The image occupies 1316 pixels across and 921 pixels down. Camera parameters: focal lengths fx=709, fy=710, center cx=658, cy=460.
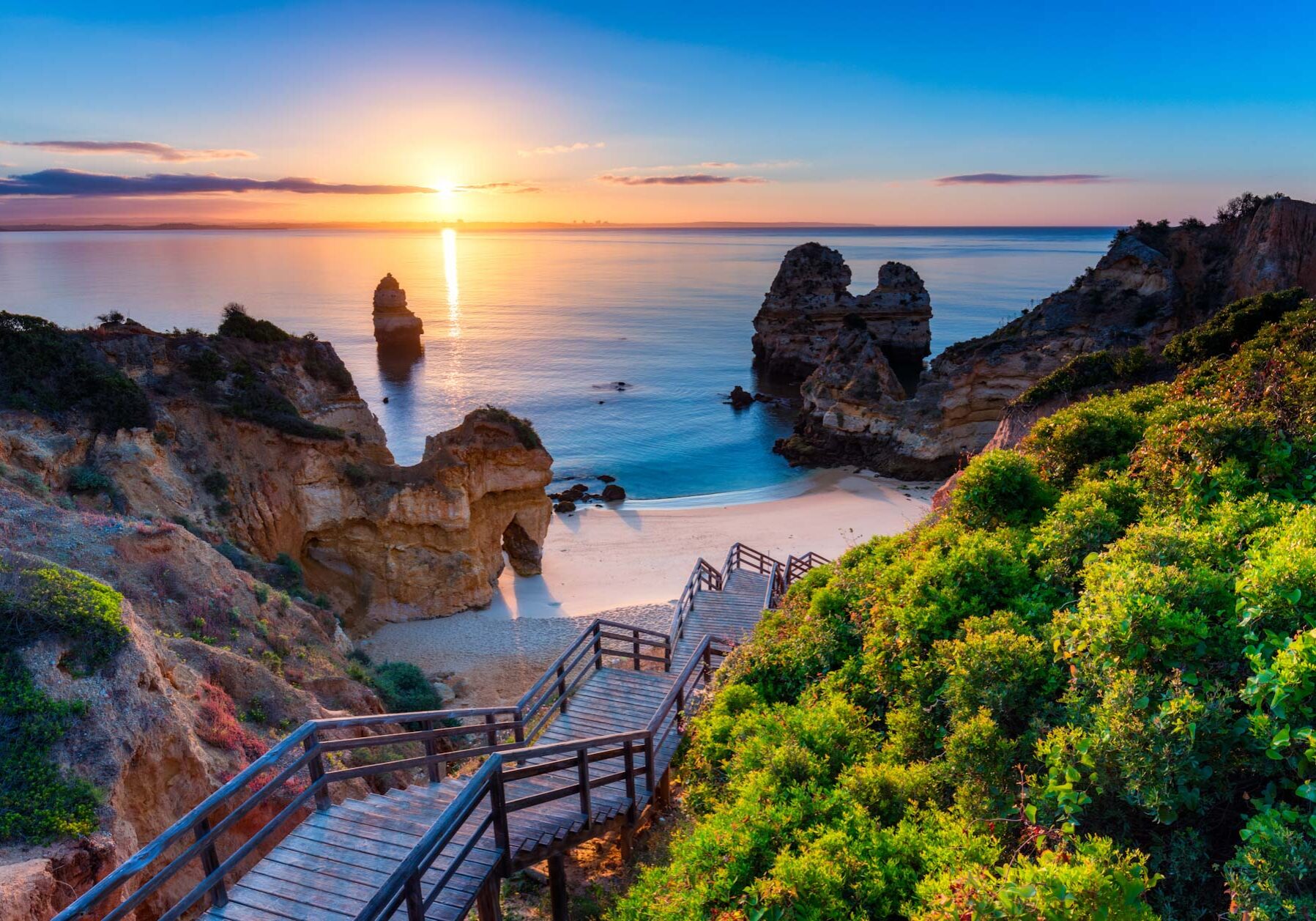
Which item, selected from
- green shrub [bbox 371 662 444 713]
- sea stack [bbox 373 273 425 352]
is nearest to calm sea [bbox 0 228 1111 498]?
sea stack [bbox 373 273 425 352]

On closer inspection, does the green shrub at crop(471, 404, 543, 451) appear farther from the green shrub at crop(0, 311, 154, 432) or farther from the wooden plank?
the wooden plank

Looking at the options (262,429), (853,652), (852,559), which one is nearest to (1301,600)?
(853,652)

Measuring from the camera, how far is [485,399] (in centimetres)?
6762

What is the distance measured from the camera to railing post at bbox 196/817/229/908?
6039 mm

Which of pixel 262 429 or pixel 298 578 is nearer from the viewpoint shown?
pixel 298 578

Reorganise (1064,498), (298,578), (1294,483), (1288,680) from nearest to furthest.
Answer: (1288,680), (1294,483), (1064,498), (298,578)

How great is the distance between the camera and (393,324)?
91062 millimetres

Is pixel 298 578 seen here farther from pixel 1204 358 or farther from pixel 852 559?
pixel 1204 358

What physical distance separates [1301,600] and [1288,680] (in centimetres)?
107

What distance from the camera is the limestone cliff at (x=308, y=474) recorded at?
60.8 feet

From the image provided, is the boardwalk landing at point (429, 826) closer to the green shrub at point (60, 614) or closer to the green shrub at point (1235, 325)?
the green shrub at point (60, 614)

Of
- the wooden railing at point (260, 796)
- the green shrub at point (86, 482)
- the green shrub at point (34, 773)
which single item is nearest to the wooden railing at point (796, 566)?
the wooden railing at point (260, 796)

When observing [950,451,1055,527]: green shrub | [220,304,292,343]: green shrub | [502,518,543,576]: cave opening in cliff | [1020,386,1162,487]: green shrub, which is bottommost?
[502,518,543,576]: cave opening in cliff

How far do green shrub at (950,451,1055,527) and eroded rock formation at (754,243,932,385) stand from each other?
66060 mm
